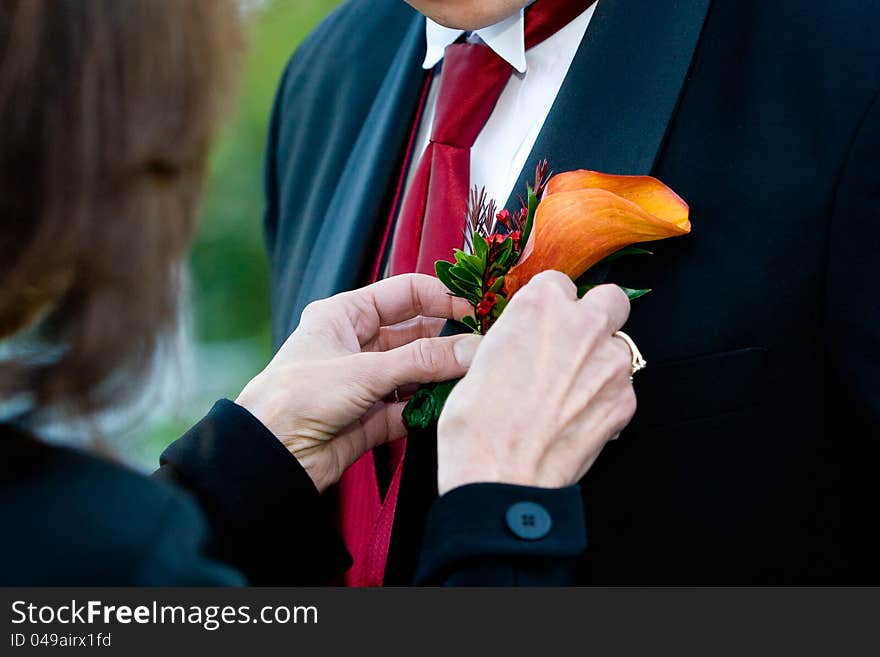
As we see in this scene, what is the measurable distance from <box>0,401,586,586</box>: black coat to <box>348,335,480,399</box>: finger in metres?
0.16

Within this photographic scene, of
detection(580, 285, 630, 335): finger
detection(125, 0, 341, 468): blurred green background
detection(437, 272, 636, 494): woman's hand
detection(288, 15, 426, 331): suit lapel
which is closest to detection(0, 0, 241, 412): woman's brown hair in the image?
detection(437, 272, 636, 494): woman's hand

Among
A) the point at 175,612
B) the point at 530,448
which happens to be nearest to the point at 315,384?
the point at 530,448

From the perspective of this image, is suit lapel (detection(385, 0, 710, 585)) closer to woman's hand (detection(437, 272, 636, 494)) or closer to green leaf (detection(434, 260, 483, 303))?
green leaf (detection(434, 260, 483, 303))

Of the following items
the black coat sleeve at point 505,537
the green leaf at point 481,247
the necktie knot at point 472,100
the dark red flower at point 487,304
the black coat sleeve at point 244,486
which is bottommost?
the black coat sleeve at point 244,486

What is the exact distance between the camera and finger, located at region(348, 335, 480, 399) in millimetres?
1237

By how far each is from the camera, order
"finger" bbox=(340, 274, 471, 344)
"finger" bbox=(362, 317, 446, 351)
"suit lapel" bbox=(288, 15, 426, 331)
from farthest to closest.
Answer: "suit lapel" bbox=(288, 15, 426, 331) → "finger" bbox=(362, 317, 446, 351) → "finger" bbox=(340, 274, 471, 344)

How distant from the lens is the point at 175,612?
2.93 feet

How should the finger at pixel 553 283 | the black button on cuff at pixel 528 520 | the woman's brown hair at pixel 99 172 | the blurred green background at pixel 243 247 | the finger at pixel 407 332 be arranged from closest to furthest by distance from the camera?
the woman's brown hair at pixel 99 172 < the black button on cuff at pixel 528 520 < the finger at pixel 553 283 < the finger at pixel 407 332 < the blurred green background at pixel 243 247

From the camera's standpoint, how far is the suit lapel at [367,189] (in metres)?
1.68

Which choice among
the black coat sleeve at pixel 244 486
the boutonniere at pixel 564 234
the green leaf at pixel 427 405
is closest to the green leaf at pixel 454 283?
the boutonniere at pixel 564 234

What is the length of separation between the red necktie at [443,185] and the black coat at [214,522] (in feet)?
0.37

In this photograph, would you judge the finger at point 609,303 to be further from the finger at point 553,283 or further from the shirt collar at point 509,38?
the shirt collar at point 509,38

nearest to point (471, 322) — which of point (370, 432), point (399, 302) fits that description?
point (399, 302)

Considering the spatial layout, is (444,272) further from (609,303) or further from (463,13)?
(463,13)
